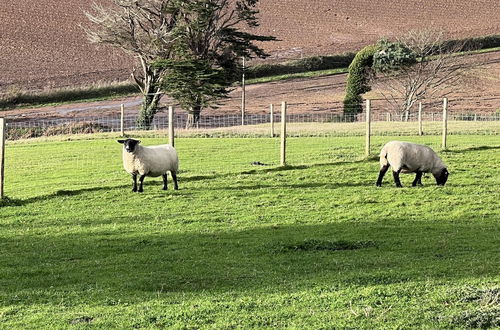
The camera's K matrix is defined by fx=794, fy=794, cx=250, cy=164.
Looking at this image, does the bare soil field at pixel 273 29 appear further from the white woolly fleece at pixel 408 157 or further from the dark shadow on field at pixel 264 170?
the white woolly fleece at pixel 408 157

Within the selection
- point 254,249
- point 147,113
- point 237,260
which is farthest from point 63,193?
point 147,113

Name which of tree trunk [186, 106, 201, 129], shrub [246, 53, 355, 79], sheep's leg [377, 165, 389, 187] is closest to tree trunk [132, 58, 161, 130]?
tree trunk [186, 106, 201, 129]

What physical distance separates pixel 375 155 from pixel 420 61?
4704 cm

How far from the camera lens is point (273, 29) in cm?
10019

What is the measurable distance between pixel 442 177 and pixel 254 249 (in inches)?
390

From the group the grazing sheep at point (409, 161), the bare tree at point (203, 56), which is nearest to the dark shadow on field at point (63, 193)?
the grazing sheep at point (409, 161)

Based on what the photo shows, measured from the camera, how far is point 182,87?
2105 inches

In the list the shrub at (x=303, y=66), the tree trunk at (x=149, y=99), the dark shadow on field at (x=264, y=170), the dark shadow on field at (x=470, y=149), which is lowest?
the dark shadow on field at (x=264, y=170)

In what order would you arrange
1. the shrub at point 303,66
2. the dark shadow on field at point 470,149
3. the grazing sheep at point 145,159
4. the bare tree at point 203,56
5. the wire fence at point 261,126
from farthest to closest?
the shrub at point 303,66 → the bare tree at point 203,56 → the wire fence at point 261,126 → the dark shadow on field at point 470,149 → the grazing sheep at point 145,159

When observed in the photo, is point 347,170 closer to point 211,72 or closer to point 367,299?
point 367,299

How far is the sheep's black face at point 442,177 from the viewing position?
2216cm

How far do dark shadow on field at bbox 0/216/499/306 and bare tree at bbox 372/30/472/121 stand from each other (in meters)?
53.7

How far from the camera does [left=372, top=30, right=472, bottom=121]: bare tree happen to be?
70.9m

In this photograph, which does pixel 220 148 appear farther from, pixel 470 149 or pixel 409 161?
pixel 409 161
